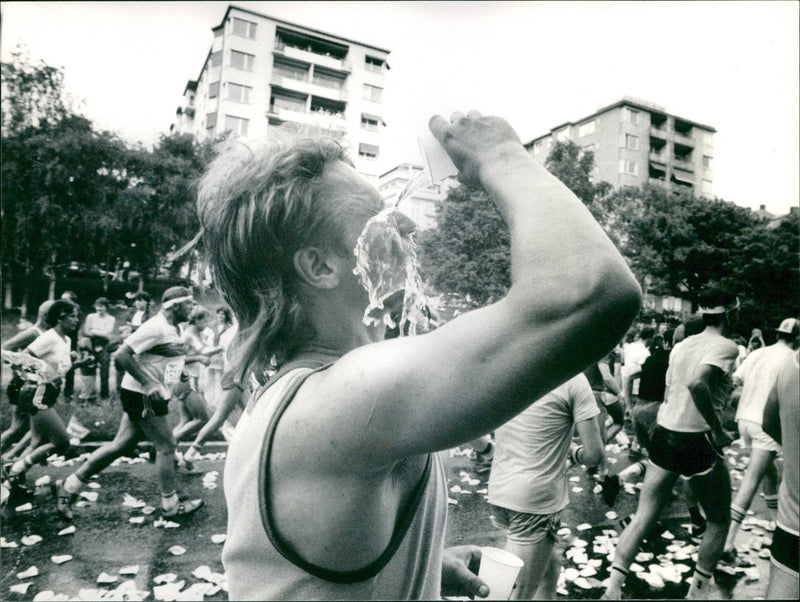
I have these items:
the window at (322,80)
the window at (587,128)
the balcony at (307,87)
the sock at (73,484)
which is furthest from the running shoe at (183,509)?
the window at (587,128)

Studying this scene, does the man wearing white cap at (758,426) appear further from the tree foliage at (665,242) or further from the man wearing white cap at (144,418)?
the tree foliage at (665,242)

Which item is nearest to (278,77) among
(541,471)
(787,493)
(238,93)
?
(238,93)

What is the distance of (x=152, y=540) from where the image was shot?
4.82 meters

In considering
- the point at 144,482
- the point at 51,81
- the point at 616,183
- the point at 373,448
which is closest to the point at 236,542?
the point at 373,448

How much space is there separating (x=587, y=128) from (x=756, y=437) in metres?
47.6

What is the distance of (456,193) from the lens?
24250 mm

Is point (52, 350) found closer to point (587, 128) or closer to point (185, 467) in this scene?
point (185, 467)

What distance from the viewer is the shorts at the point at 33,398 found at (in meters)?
5.45

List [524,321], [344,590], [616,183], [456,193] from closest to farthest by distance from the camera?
1. [524,321]
2. [344,590]
3. [456,193]
4. [616,183]

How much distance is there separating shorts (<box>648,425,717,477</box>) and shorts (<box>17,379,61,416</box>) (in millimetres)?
5951

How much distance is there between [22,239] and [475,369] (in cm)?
2357

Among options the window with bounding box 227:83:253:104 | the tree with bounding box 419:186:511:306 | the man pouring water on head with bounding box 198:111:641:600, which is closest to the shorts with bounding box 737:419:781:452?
the man pouring water on head with bounding box 198:111:641:600

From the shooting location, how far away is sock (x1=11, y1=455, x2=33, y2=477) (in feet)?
17.8

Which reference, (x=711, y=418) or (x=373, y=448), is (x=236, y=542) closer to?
(x=373, y=448)
